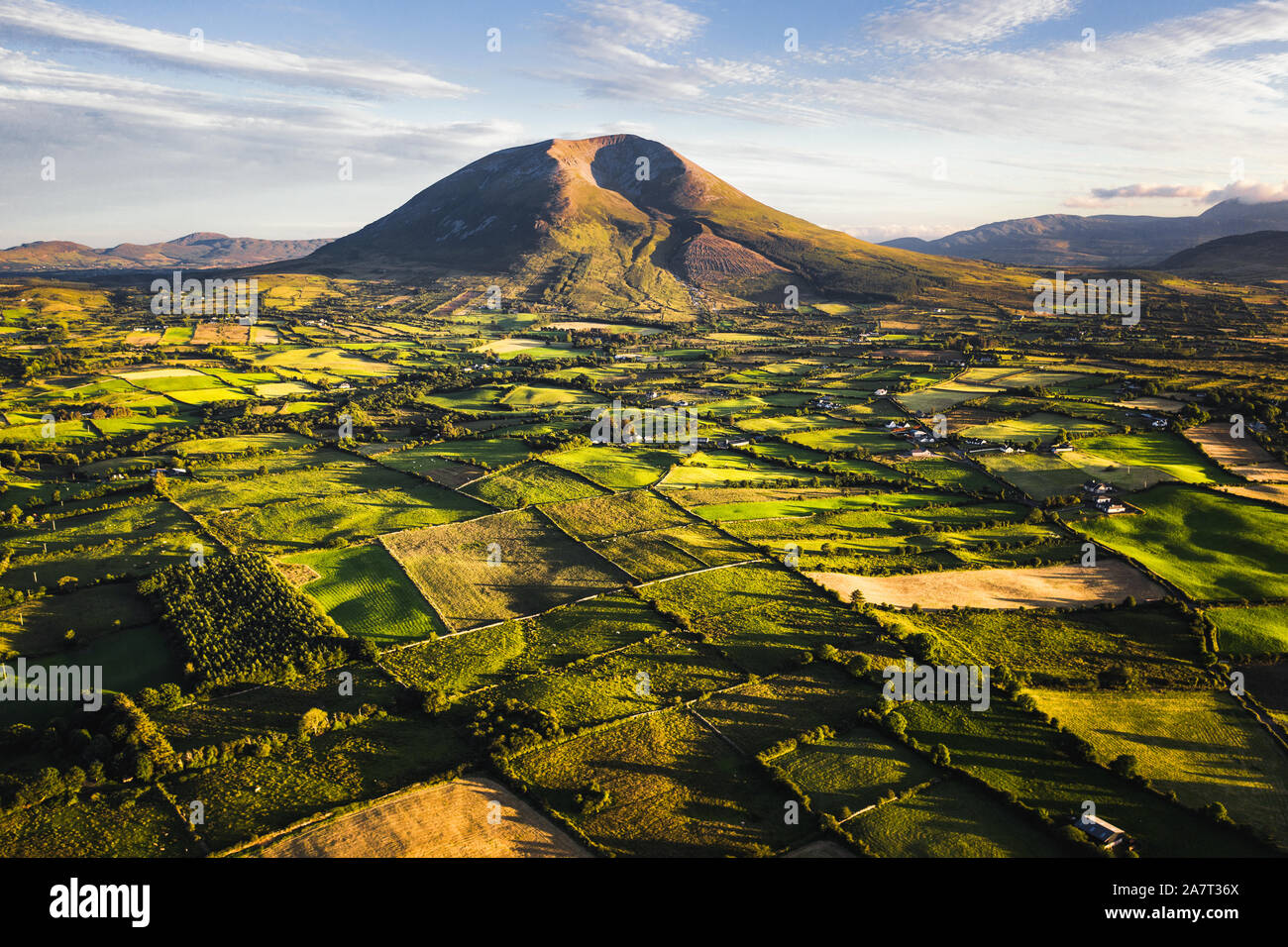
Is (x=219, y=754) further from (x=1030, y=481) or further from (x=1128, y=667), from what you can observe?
(x=1030, y=481)

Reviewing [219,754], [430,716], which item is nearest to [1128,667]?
[430,716]

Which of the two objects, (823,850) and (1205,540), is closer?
(823,850)

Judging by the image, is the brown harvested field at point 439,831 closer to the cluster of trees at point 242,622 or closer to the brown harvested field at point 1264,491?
the cluster of trees at point 242,622

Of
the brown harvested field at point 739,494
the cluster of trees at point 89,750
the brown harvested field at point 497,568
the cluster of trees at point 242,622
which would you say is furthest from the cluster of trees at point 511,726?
the brown harvested field at point 739,494

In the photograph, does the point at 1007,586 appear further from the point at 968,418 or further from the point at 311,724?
the point at 968,418

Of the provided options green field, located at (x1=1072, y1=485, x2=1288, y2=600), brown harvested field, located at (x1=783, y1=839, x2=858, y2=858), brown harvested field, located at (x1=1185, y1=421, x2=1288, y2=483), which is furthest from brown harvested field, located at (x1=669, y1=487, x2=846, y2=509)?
brown harvested field, located at (x1=783, y1=839, x2=858, y2=858)

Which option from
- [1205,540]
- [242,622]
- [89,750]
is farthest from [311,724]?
[1205,540]

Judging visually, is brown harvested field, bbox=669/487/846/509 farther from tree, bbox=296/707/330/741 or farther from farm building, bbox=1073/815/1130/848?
farm building, bbox=1073/815/1130/848
